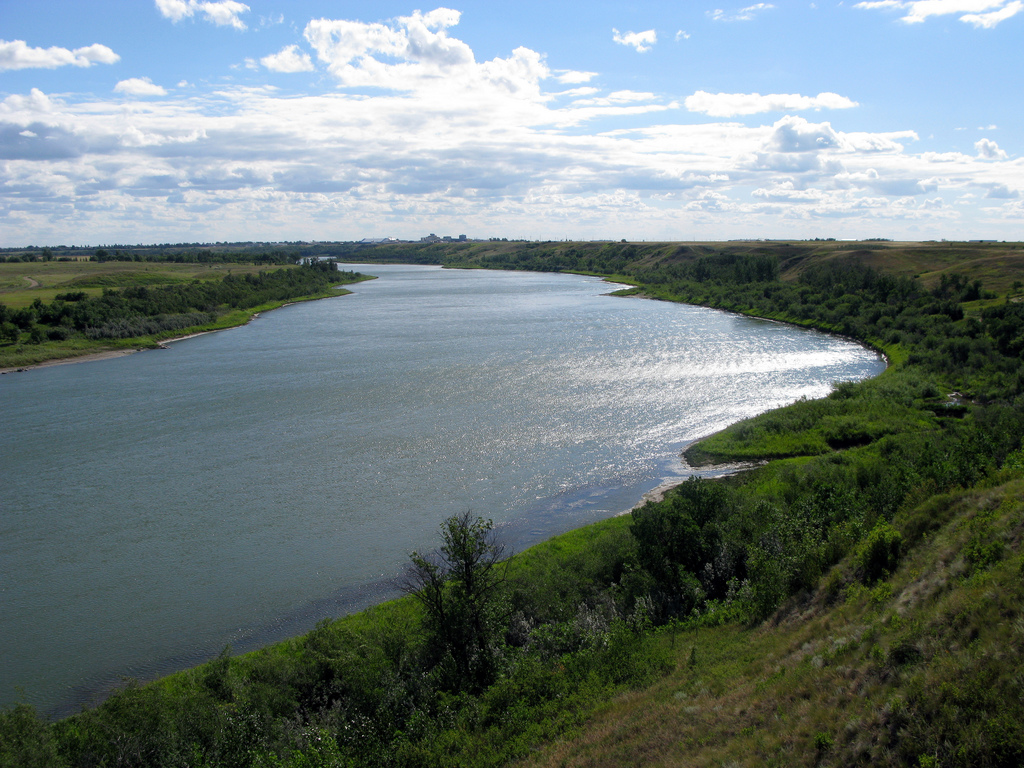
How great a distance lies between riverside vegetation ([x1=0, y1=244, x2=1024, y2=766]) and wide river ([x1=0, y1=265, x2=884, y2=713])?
271 cm

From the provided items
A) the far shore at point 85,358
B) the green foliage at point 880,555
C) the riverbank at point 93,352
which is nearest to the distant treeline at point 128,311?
the riverbank at point 93,352

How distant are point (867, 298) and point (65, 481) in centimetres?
6590

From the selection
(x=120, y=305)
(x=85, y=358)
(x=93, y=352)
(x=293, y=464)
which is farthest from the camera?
(x=120, y=305)

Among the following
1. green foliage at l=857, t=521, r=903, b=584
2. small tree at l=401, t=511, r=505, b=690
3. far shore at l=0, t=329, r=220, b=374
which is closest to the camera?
green foliage at l=857, t=521, r=903, b=584

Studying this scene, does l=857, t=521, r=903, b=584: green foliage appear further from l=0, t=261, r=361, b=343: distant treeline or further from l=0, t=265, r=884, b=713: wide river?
l=0, t=261, r=361, b=343: distant treeline

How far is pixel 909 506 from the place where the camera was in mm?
15656

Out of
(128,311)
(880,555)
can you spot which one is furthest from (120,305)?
(880,555)

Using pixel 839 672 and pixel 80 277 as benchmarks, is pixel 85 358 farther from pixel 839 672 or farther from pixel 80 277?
pixel 839 672

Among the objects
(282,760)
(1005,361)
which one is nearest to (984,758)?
(282,760)

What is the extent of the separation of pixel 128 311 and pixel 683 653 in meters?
67.4

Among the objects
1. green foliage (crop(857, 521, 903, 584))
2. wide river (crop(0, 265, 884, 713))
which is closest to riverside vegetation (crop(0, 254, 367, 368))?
wide river (crop(0, 265, 884, 713))

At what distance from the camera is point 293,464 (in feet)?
85.7

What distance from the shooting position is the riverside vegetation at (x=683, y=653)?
8.34 m

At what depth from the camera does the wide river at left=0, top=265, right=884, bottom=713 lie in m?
16.8
